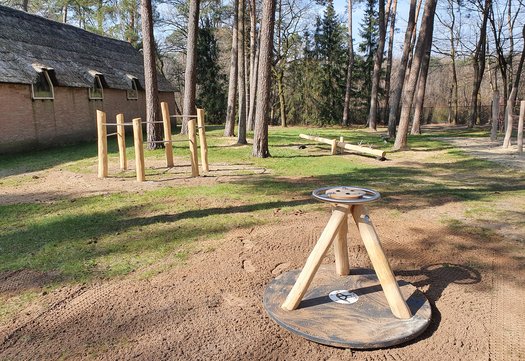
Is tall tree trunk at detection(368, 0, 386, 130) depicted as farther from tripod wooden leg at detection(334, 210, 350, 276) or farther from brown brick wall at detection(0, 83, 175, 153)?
tripod wooden leg at detection(334, 210, 350, 276)

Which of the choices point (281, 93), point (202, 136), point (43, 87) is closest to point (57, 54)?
point (43, 87)

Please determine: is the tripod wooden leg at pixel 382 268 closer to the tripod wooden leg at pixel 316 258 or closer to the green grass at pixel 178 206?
the tripod wooden leg at pixel 316 258

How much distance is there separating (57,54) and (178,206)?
46.4 ft

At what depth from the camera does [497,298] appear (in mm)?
3332

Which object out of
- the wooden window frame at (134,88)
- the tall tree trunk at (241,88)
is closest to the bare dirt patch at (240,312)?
the tall tree trunk at (241,88)

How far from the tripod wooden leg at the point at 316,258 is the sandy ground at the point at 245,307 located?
0.83 ft

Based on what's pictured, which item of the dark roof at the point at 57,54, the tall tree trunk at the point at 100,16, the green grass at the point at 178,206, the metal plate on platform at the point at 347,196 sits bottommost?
the green grass at the point at 178,206

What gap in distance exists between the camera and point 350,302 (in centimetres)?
320

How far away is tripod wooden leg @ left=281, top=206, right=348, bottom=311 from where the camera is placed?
304 cm

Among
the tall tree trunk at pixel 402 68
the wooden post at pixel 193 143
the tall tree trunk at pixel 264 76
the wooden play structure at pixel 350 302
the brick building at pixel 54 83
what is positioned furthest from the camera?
the tall tree trunk at pixel 402 68

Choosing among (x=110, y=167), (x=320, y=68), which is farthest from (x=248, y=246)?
(x=320, y=68)

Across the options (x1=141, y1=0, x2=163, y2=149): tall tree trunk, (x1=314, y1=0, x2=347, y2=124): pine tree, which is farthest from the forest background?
(x1=141, y1=0, x2=163, y2=149): tall tree trunk

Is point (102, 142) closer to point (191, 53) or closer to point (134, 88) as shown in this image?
point (191, 53)

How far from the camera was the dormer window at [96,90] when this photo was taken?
17125 mm
